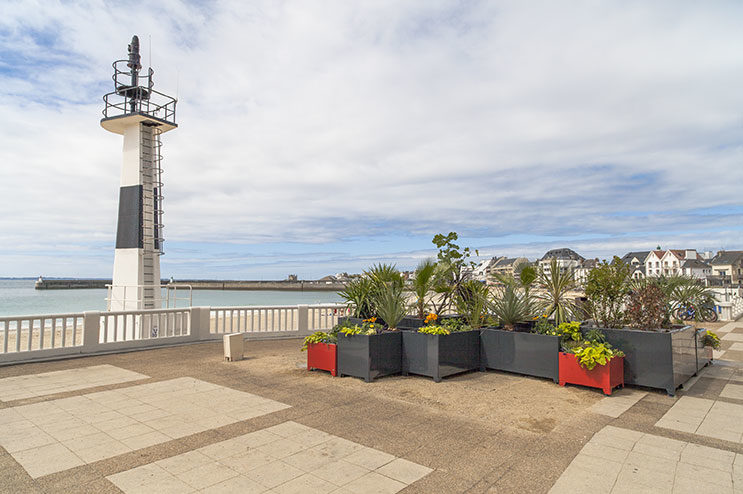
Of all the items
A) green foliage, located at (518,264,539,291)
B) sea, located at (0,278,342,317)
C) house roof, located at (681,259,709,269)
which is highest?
house roof, located at (681,259,709,269)

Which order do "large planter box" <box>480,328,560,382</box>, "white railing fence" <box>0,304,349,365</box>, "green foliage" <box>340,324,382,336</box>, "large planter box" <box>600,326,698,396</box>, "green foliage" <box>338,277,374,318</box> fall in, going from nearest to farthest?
"large planter box" <box>600,326,698,396</box> < "large planter box" <box>480,328,560,382</box> < "green foliage" <box>340,324,382,336</box> < "green foliage" <box>338,277,374,318</box> < "white railing fence" <box>0,304,349,365</box>

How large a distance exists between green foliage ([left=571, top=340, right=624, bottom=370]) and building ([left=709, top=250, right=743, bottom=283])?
271 ft

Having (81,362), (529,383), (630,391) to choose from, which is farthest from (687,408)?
(81,362)

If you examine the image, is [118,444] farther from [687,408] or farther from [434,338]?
[687,408]

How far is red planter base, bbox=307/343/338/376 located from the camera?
6727 mm

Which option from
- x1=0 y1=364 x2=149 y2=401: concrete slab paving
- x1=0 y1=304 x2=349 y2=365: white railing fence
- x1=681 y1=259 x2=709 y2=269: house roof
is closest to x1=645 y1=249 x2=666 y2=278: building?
x1=681 y1=259 x2=709 y2=269: house roof

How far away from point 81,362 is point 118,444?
484 centimetres

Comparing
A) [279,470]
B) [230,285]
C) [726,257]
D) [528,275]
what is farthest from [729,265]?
[230,285]

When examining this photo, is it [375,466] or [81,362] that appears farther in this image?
[81,362]

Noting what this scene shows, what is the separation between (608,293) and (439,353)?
8.65 ft

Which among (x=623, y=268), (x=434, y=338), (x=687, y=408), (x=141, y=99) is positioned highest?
(x=141, y=99)

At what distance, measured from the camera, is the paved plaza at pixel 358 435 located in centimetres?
321

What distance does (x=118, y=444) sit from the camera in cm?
389

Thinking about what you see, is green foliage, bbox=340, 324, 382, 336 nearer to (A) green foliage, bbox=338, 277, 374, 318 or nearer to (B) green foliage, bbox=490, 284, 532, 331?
(A) green foliage, bbox=338, 277, 374, 318
